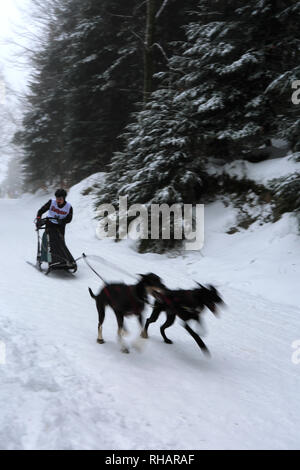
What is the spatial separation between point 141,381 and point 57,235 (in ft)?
15.3

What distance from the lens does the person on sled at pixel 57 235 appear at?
22.5 ft

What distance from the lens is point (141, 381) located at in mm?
3072

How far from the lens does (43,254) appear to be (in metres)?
7.21

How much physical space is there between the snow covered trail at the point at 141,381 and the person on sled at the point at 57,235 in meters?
1.10

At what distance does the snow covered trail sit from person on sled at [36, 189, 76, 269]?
1105 millimetres

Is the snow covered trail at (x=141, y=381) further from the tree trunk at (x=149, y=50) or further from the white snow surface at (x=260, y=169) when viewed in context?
the tree trunk at (x=149, y=50)

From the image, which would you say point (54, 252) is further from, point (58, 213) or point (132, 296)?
point (132, 296)

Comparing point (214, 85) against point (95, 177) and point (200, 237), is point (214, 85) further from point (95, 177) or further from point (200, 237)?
point (95, 177)

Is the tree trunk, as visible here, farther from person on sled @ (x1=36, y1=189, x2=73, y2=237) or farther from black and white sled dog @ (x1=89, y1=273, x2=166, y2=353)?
black and white sled dog @ (x1=89, y1=273, x2=166, y2=353)

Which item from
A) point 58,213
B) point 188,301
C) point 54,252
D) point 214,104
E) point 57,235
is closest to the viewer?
point 188,301

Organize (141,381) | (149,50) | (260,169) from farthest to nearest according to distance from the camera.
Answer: (149,50), (260,169), (141,381)

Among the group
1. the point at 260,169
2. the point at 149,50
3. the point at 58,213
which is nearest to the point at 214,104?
the point at 260,169
